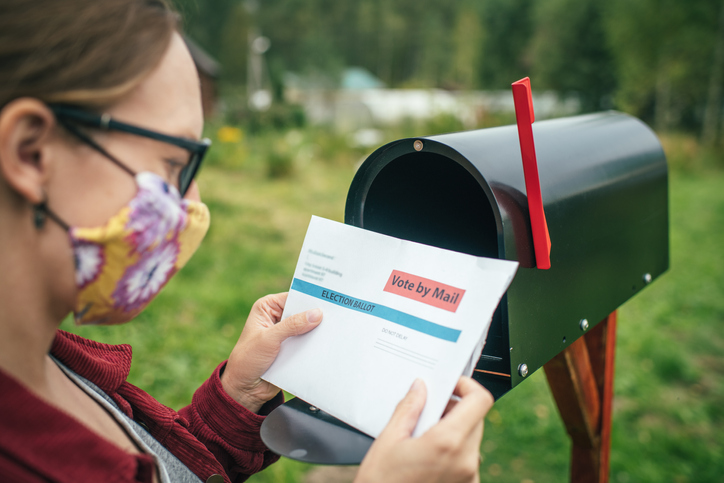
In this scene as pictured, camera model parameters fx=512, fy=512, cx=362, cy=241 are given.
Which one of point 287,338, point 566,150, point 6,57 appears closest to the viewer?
point 6,57

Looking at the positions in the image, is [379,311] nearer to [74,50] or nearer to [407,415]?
[407,415]

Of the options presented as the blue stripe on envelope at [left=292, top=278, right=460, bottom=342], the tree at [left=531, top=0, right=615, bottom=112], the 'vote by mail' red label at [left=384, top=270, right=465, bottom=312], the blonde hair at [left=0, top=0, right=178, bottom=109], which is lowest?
the blue stripe on envelope at [left=292, top=278, right=460, bottom=342]

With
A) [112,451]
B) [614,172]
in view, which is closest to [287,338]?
[112,451]

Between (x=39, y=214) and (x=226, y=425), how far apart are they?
26.5 inches

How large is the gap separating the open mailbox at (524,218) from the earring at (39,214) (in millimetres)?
511

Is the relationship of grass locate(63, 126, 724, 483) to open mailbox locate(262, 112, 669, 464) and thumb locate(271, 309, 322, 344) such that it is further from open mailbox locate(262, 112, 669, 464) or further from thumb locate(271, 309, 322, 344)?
thumb locate(271, 309, 322, 344)

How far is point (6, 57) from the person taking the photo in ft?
2.23

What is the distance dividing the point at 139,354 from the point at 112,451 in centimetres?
291

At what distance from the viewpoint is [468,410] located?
0.79 meters

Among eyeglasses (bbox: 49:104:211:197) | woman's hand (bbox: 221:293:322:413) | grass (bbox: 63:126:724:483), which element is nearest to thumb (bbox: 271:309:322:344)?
woman's hand (bbox: 221:293:322:413)

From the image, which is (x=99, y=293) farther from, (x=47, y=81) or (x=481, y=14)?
(x=481, y=14)

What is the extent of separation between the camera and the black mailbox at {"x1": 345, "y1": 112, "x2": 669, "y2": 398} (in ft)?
3.33

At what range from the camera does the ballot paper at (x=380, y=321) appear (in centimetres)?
83

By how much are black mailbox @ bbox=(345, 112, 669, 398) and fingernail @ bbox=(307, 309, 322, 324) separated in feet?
0.94
